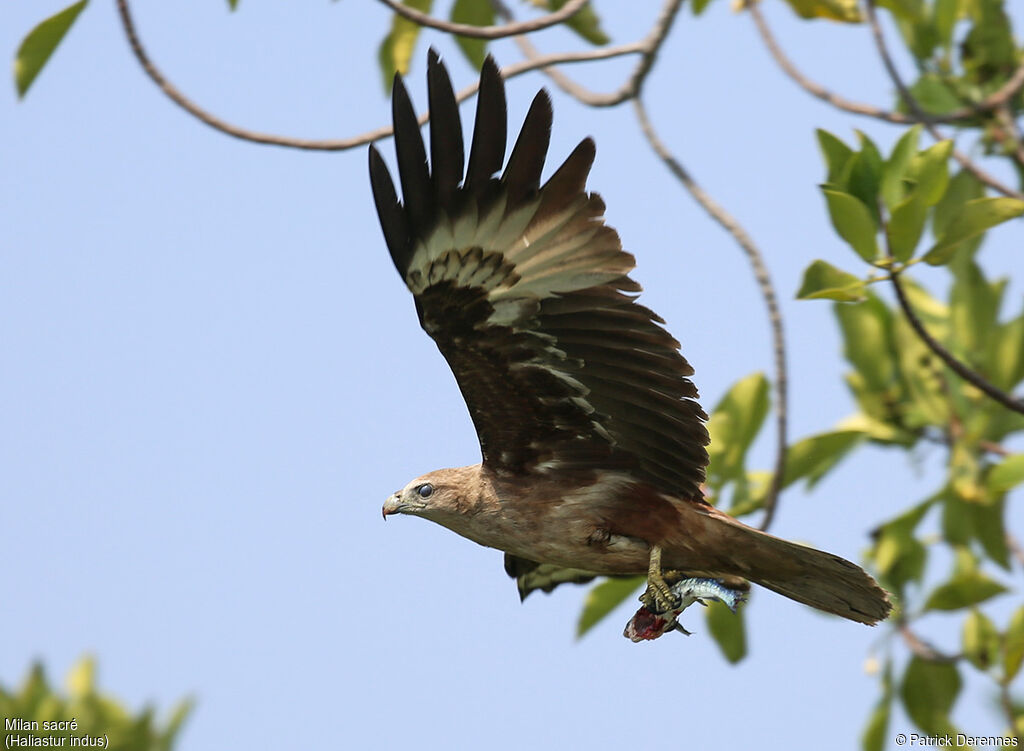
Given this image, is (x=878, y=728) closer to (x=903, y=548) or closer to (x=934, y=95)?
(x=903, y=548)

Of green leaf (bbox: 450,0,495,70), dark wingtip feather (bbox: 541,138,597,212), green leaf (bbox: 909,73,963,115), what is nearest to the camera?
dark wingtip feather (bbox: 541,138,597,212)

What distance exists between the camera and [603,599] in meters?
7.42

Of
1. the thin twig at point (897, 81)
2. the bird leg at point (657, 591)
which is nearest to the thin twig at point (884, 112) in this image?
the thin twig at point (897, 81)

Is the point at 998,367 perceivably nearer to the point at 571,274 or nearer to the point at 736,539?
the point at 736,539

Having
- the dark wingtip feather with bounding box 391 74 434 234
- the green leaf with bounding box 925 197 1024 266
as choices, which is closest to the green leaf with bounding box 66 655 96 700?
the dark wingtip feather with bounding box 391 74 434 234

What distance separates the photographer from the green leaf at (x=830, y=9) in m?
7.39

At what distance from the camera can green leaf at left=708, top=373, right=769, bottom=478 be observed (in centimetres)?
712

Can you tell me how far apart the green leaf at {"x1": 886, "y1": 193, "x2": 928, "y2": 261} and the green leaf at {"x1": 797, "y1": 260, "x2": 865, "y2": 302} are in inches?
8.7

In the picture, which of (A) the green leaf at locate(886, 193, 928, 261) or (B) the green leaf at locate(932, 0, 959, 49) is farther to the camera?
(B) the green leaf at locate(932, 0, 959, 49)

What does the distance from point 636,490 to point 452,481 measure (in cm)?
78

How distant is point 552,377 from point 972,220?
1.82m

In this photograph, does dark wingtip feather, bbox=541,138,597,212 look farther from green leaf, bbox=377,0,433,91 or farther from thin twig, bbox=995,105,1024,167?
thin twig, bbox=995,105,1024,167

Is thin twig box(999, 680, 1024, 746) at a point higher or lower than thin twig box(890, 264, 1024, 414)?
lower

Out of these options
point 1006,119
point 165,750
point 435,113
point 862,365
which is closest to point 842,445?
point 862,365
